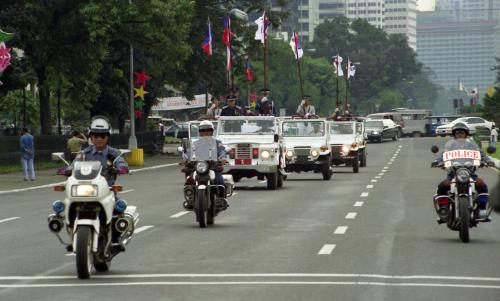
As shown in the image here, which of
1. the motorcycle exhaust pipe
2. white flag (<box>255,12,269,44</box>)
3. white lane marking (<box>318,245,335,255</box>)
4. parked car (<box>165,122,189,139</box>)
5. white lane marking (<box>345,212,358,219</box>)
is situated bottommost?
parked car (<box>165,122,189,139</box>)

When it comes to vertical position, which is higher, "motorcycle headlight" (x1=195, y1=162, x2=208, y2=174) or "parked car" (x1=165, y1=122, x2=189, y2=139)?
"motorcycle headlight" (x1=195, y1=162, x2=208, y2=174)

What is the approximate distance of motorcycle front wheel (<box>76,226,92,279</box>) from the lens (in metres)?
11.5

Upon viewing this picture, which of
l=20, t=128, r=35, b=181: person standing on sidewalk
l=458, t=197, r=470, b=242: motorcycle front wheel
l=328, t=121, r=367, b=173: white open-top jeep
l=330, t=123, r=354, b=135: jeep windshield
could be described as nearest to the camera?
l=458, t=197, r=470, b=242: motorcycle front wheel

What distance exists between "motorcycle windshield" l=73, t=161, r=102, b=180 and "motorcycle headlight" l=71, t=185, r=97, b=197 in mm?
104

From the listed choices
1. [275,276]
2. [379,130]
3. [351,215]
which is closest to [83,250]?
[275,276]

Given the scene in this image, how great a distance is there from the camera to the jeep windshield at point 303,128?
114ft

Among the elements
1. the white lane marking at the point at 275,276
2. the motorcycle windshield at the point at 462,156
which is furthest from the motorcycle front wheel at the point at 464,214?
the white lane marking at the point at 275,276

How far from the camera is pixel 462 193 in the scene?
1506 cm

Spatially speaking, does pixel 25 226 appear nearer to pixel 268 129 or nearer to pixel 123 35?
pixel 268 129

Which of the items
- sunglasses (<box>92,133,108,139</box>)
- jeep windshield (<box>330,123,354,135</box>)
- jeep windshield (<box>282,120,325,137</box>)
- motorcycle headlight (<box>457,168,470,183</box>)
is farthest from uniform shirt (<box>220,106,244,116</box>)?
sunglasses (<box>92,133,108,139</box>)

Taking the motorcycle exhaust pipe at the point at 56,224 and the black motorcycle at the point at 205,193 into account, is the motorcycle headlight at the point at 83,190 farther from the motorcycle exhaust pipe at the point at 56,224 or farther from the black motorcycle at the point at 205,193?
the black motorcycle at the point at 205,193

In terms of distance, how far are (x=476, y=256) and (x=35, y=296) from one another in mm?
5342

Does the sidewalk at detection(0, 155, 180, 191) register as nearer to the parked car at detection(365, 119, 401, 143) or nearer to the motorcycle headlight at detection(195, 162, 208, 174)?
the motorcycle headlight at detection(195, 162, 208, 174)

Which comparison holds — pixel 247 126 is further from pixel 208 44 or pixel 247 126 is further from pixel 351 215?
pixel 208 44
